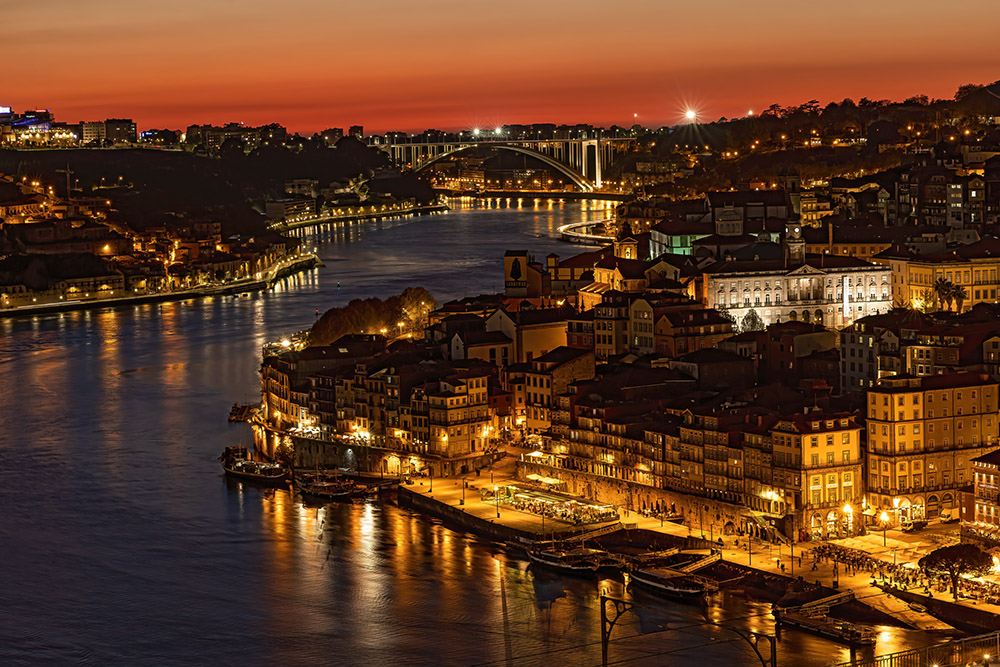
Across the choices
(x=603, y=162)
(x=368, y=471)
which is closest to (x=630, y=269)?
(x=368, y=471)

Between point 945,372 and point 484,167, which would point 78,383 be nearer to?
point 945,372

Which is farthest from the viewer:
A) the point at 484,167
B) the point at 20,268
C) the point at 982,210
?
the point at 484,167

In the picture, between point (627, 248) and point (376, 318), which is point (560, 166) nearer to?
point (627, 248)

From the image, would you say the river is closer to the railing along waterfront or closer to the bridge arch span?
the railing along waterfront

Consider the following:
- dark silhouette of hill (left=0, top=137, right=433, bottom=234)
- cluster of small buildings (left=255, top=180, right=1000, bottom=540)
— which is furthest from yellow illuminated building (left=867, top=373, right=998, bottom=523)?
dark silhouette of hill (left=0, top=137, right=433, bottom=234)

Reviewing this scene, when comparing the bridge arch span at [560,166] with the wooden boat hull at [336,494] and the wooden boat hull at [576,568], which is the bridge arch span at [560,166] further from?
the wooden boat hull at [576,568]

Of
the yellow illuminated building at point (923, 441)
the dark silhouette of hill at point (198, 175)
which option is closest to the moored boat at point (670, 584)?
the yellow illuminated building at point (923, 441)

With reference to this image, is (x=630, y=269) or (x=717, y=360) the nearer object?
(x=717, y=360)
